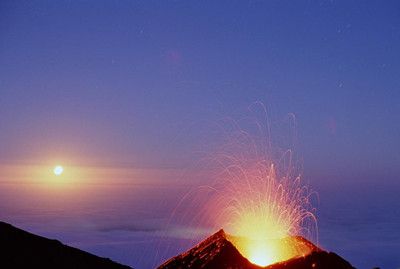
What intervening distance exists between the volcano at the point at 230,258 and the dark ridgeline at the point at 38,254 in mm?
11655

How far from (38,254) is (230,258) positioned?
67.0ft

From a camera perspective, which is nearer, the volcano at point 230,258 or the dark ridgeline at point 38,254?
the volcano at point 230,258

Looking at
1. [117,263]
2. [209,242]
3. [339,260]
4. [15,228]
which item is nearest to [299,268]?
[339,260]

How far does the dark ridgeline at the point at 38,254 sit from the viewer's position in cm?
4378

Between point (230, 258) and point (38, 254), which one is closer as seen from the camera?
point (230, 258)

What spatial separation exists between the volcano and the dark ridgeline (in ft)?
38.2

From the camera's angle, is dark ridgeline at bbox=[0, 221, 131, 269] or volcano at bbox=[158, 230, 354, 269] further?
dark ridgeline at bbox=[0, 221, 131, 269]

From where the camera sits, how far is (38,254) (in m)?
45.7

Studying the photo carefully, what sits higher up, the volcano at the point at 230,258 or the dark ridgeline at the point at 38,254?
the dark ridgeline at the point at 38,254

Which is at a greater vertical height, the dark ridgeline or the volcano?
the dark ridgeline

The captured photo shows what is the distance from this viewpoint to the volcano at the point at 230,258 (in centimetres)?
3122

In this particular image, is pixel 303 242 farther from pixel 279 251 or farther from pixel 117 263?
pixel 117 263

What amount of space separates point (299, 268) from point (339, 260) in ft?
9.51

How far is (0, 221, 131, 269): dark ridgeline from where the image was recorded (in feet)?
144
